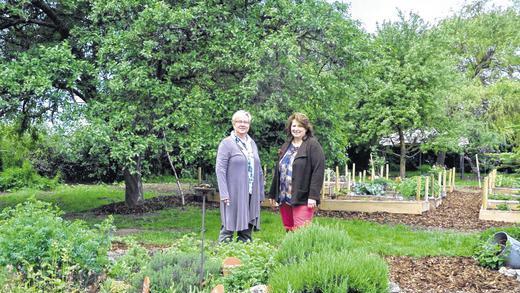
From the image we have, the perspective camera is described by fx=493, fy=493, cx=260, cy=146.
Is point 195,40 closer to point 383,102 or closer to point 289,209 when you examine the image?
point 289,209

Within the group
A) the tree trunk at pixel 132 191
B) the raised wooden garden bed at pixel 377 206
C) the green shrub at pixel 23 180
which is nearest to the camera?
the raised wooden garden bed at pixel 377 206

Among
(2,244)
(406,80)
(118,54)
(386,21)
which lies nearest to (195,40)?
(118,54)

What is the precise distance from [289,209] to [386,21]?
58.6ft

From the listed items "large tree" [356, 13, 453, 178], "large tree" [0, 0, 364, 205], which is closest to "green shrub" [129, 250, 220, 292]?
"large tree" [0, 0, 364, 205]

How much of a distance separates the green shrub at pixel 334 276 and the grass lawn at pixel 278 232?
1.35 meters

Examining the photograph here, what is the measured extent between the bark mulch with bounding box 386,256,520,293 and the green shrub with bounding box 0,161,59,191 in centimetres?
1334

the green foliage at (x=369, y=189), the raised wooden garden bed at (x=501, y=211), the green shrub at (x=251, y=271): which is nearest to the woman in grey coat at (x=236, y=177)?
the green shrub at (x=251, y=271)

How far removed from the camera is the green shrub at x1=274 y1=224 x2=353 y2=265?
347cm

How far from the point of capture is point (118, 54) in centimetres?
709

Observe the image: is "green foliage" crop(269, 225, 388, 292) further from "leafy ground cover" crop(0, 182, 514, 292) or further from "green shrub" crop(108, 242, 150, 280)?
"green shrub" crop(108, 242, 150, 280)

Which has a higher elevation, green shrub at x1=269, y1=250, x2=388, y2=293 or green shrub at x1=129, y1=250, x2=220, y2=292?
green shrub at x1=269, y1=250, x2=388, y2=293

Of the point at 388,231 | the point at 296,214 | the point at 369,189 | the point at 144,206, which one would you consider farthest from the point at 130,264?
the point at 369,189

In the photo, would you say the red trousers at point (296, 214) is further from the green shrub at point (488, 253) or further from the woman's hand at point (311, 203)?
the green shrub at point (488, 253)

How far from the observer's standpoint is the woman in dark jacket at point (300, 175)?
507cm
